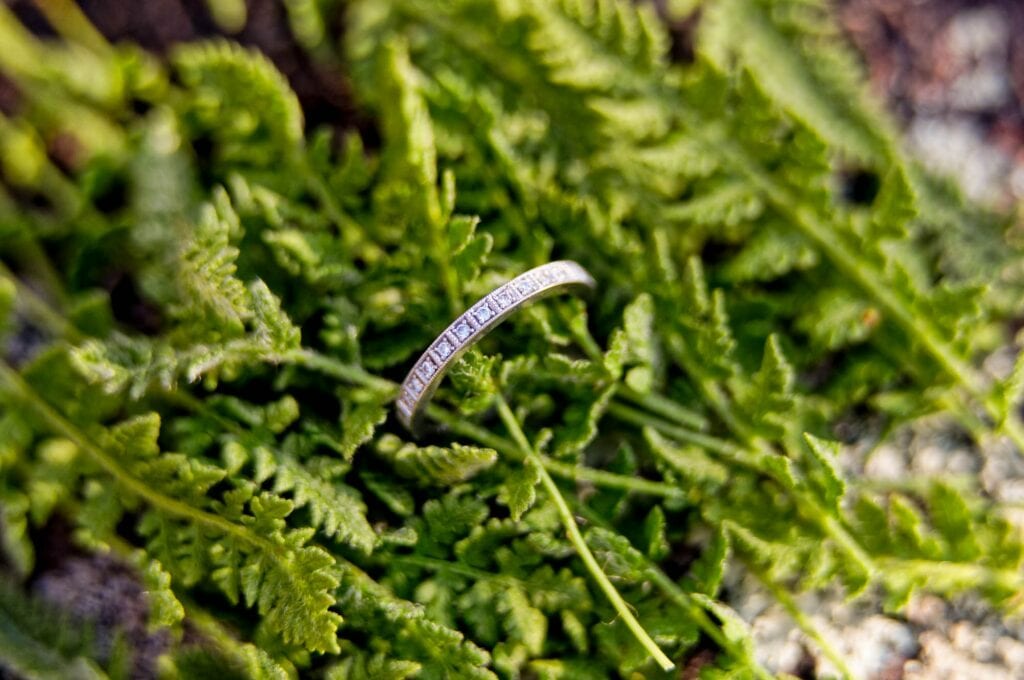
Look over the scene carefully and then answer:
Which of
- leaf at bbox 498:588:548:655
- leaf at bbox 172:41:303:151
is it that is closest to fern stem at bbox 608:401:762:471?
leaf at bbox 498:588:548:655

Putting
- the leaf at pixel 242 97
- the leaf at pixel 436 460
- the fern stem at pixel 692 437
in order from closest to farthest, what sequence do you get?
the leaf at pixel 436 460, the fern stem at pixel 692 437, the leaf at pixel 242 97

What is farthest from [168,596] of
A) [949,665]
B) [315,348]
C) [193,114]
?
[949,665]

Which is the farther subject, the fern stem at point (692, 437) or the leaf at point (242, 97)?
the leaf at point (242, 97)

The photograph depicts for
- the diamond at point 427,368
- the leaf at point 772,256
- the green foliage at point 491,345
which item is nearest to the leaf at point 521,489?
the green foliage at point 491,345

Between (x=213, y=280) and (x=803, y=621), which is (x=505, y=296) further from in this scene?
(x=803, y=621)

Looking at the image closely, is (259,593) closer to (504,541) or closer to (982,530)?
(504,541)

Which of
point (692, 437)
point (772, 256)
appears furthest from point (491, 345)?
A: point (772, 256)

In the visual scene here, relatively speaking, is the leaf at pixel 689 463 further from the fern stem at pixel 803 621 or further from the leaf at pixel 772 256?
the leaf at pixel 772 256
